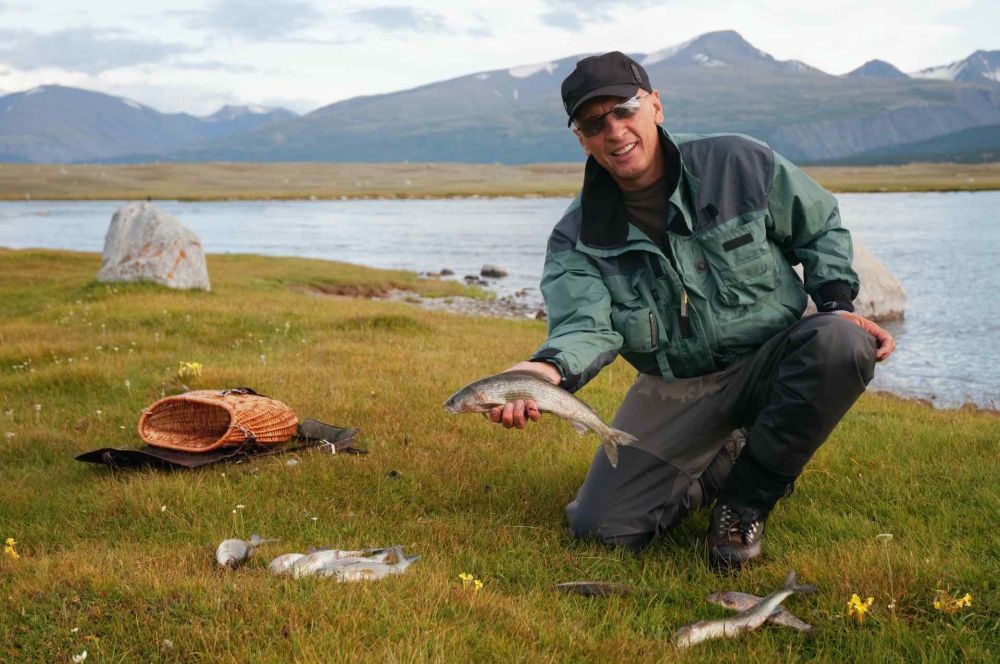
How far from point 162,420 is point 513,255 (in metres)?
35.4

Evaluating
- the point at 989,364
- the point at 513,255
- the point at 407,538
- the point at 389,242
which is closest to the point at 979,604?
the point at 407,538

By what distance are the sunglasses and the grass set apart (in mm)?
2848

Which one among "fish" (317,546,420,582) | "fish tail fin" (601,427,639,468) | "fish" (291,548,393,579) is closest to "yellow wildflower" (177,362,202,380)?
"fish" (291,548,393,579)

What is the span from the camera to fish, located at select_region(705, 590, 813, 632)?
4660 millimetres

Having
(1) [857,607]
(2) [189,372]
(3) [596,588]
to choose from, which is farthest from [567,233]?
(2) [189,372]

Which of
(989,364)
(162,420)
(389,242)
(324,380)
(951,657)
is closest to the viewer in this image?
(951,657)

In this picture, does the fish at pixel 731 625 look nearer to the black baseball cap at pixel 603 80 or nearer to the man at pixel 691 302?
the man at pixel 691 302

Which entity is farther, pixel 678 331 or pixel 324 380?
pixel 324 380

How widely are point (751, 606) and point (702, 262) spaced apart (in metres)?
2.30

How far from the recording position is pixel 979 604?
15.4ft

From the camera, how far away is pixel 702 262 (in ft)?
19.6

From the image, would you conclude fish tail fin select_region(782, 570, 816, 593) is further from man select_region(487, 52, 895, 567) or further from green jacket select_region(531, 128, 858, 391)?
green jacket select_region(531, 128, 858, 391)

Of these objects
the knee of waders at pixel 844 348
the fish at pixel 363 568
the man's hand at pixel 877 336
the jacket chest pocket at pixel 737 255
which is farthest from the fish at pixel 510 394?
the man's hand at pixel 877 336

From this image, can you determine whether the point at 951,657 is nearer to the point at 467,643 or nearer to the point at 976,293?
the point at 467,643
